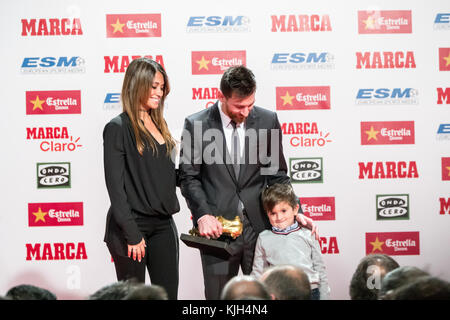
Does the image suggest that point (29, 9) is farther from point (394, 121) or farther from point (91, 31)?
point (394, 121)

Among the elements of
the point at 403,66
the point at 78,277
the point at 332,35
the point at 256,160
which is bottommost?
the point at 78,277

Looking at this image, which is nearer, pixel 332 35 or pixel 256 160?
pixel 256 160

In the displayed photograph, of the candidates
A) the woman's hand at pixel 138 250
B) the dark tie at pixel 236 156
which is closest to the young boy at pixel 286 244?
the dark tie at pixel 236 156

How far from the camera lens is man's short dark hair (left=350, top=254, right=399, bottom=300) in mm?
1445

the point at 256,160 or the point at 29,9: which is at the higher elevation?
the point at 29,9

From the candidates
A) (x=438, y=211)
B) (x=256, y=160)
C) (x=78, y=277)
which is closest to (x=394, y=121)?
(x=438, y=211)

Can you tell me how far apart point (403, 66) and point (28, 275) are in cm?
334

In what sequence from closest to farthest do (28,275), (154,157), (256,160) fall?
(154,157), (256,160), (28,275)

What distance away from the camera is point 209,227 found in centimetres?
213

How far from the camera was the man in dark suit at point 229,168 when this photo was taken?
227 centimetres

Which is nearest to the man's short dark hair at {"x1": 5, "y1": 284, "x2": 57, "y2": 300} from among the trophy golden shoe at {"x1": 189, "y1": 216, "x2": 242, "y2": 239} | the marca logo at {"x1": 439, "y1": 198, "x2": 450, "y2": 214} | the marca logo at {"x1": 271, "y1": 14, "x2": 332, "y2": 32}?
the trophy golden shoe at {"x1": 189, "y1": 216, "x2": 242, "y2": 239}

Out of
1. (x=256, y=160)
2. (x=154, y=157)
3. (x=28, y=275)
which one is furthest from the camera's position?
(x=28, y=275)

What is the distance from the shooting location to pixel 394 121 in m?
3.53

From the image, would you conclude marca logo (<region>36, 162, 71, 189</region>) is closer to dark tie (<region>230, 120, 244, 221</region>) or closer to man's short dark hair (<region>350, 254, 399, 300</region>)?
dark tie (<region>230, 120, 244, 221</region>)
